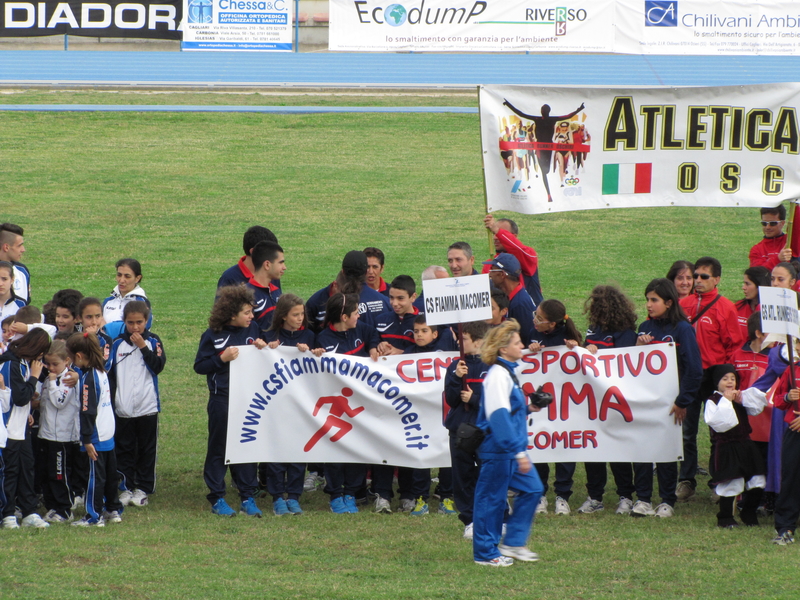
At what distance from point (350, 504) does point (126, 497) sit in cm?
178

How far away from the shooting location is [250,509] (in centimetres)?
794

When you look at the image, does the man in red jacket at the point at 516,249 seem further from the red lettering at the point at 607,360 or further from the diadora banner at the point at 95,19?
the diadora banner at the point at 95,19

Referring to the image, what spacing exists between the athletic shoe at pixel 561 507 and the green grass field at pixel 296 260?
0.19 meters

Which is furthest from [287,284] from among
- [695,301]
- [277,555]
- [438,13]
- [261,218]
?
[438,13]

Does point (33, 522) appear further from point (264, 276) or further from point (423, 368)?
point (423, 368)

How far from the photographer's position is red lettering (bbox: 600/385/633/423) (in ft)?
26.7

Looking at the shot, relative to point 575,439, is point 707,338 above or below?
above

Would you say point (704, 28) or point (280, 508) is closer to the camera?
→ point (280, 508)

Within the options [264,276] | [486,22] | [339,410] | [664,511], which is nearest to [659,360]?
[664,511]

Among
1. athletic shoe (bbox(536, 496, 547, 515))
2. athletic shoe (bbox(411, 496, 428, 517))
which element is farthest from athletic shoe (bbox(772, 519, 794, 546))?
athletic shoe (bbox(411, 496, 428, 517))

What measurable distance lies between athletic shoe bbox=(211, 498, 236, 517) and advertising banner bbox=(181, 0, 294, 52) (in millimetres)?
23065

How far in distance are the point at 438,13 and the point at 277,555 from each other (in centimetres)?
2416

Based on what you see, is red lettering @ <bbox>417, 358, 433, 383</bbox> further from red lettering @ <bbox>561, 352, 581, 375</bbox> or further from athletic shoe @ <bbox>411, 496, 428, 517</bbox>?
red lettering @ <bbox>561, 352, 581, 375</bbox>

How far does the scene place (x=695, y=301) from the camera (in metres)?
9.02
